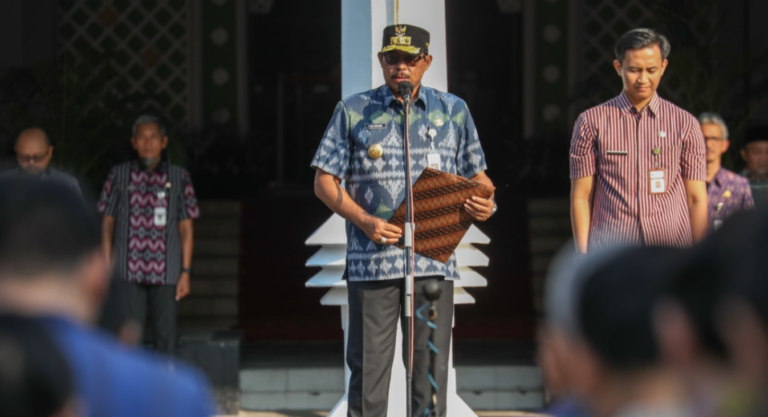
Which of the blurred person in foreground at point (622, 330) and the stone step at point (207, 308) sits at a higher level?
the blurred person in foreground at point (622, 330)

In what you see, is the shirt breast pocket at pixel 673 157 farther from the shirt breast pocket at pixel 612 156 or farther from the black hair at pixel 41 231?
the black hair at pixel 41 231

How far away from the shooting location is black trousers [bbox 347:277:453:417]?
3.86m

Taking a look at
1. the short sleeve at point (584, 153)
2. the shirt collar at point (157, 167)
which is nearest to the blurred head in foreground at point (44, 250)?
the short sleeve at point (584, 153)

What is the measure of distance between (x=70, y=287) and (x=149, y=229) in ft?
13.8

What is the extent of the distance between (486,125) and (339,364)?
6.08m

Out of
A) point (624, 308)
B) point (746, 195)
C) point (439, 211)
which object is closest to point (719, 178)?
point (746, 195)

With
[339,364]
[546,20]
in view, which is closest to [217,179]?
[546,20]

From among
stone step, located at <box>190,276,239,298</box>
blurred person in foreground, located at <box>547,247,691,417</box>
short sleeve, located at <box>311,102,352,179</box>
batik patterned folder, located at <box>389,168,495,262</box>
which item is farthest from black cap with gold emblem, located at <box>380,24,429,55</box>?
stone step, located at <box>190,276,239,298</box>

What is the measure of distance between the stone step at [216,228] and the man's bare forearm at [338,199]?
5.13m

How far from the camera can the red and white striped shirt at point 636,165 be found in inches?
152

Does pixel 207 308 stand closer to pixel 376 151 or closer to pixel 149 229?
pixel 149 229

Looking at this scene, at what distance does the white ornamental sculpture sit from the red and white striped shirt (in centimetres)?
72

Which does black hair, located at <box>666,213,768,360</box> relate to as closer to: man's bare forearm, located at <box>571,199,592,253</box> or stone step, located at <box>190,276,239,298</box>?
man's bare forearm, located at <box>571,199,592,253</box>

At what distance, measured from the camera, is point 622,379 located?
1.18 m
